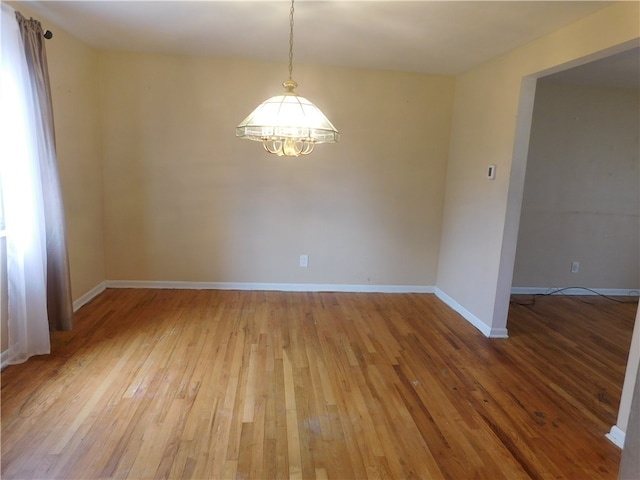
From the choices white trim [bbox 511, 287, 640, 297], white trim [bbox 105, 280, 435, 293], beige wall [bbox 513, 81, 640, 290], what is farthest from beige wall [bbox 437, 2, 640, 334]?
white trim [bbox 511, 287, 640, 297]

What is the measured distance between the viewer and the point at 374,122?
405 centimetres

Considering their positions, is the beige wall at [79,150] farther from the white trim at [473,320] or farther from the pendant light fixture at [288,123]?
the white trim at [473,320]

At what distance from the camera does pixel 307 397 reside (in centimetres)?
232

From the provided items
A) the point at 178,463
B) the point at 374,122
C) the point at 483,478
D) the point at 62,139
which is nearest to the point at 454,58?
the point at 374,122

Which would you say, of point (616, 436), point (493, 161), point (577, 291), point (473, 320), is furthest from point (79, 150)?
point (577, 291)

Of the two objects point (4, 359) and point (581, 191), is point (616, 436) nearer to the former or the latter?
point (581, 191)

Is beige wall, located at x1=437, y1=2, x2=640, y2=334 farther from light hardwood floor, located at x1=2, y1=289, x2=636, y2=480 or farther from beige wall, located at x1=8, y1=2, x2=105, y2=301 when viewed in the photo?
beige wall, located at x1=8, y1=2, x2=105, y2=301

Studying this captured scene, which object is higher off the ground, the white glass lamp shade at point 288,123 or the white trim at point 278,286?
the white glass lamp shade at point 288,123

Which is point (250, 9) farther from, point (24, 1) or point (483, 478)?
point (483, 478)

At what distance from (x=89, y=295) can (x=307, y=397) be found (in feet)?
8.60

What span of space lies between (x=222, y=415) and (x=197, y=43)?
298 cm

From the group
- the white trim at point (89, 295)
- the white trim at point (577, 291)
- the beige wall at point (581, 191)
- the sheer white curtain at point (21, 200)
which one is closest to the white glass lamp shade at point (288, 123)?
the sheer white curtain at point (21, 200)

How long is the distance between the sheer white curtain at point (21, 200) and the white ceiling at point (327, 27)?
0.59m

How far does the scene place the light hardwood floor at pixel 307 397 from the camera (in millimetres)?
1817
